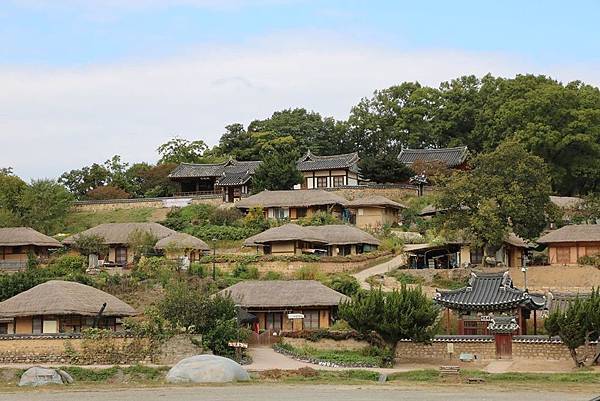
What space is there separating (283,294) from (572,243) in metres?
16.9

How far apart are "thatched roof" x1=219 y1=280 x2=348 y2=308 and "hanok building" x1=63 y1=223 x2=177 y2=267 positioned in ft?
49.6

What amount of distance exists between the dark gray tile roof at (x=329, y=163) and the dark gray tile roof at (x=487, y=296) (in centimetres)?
3183

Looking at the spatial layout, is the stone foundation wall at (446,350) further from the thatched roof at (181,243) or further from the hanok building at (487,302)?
the thatched roof at (181,243)

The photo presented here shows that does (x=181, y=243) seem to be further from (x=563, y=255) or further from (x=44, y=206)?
(x=563, y=255)

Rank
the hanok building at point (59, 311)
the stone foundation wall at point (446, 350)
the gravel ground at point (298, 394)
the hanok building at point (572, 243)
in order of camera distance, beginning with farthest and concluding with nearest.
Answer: the hanok building at point (572, 243) → the hanok building at point (59, 311) → the stone foundation wall at point (446, 350) → the gravel ground at point (298, 394)

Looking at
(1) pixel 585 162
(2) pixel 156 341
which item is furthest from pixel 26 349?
(1) pixel 585 162

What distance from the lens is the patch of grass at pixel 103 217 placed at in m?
76.2

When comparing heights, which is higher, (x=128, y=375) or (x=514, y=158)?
(x=514, y=158)

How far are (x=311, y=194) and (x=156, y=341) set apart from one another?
3140cm

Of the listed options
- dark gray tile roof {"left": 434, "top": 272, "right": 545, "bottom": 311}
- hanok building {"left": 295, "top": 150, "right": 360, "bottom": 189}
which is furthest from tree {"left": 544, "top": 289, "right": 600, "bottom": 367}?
hanok building {"left": 295, "top": 150, "right": 360, "bottom": 189}

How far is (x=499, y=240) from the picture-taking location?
55031 millimetres

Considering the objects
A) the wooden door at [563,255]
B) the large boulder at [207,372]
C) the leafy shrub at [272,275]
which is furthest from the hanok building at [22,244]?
the wooden door at [563,255]

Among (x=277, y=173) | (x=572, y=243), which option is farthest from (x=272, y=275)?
(x=277, y=173)

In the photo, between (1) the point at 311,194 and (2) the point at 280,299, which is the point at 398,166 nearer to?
(1) the point at 311,194
